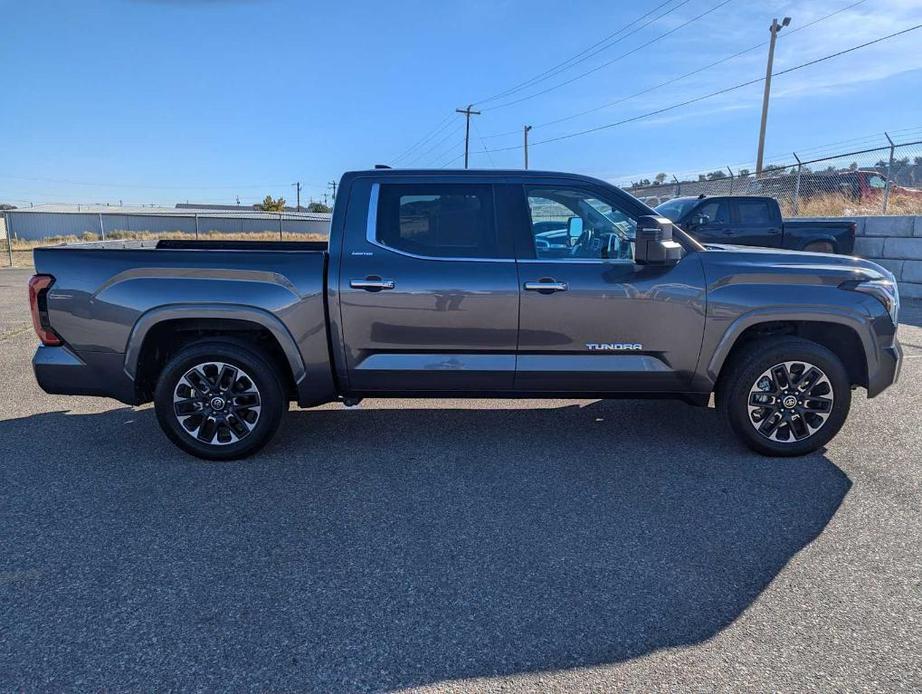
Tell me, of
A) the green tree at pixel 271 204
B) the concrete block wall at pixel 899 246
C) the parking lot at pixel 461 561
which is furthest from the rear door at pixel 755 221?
the green tree at pixel 271 204

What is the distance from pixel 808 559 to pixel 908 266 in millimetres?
12312

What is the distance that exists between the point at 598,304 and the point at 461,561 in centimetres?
197

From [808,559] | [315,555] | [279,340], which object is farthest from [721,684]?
[279,340]

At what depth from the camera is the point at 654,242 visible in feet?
13.2

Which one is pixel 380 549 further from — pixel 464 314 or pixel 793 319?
pixel 793 319

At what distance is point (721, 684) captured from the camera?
2.32 metres

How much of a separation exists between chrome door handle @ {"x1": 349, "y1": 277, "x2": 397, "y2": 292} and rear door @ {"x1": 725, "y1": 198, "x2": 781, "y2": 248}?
10.0 metres

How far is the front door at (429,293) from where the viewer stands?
422 cm

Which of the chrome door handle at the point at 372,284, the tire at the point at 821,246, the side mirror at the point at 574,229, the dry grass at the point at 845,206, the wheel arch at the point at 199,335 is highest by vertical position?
the dry grass at the point at 845,206

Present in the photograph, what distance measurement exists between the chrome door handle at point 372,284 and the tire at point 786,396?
245 cm

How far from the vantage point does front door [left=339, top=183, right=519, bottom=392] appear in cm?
422

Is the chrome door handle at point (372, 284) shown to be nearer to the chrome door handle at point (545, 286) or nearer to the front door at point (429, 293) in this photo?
the front door at point (429, 293)

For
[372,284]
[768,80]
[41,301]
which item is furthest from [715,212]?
[768,80]

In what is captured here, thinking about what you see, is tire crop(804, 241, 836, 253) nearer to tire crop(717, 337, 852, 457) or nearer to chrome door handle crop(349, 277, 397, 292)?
tire crop(717, 337, 852, 457)
